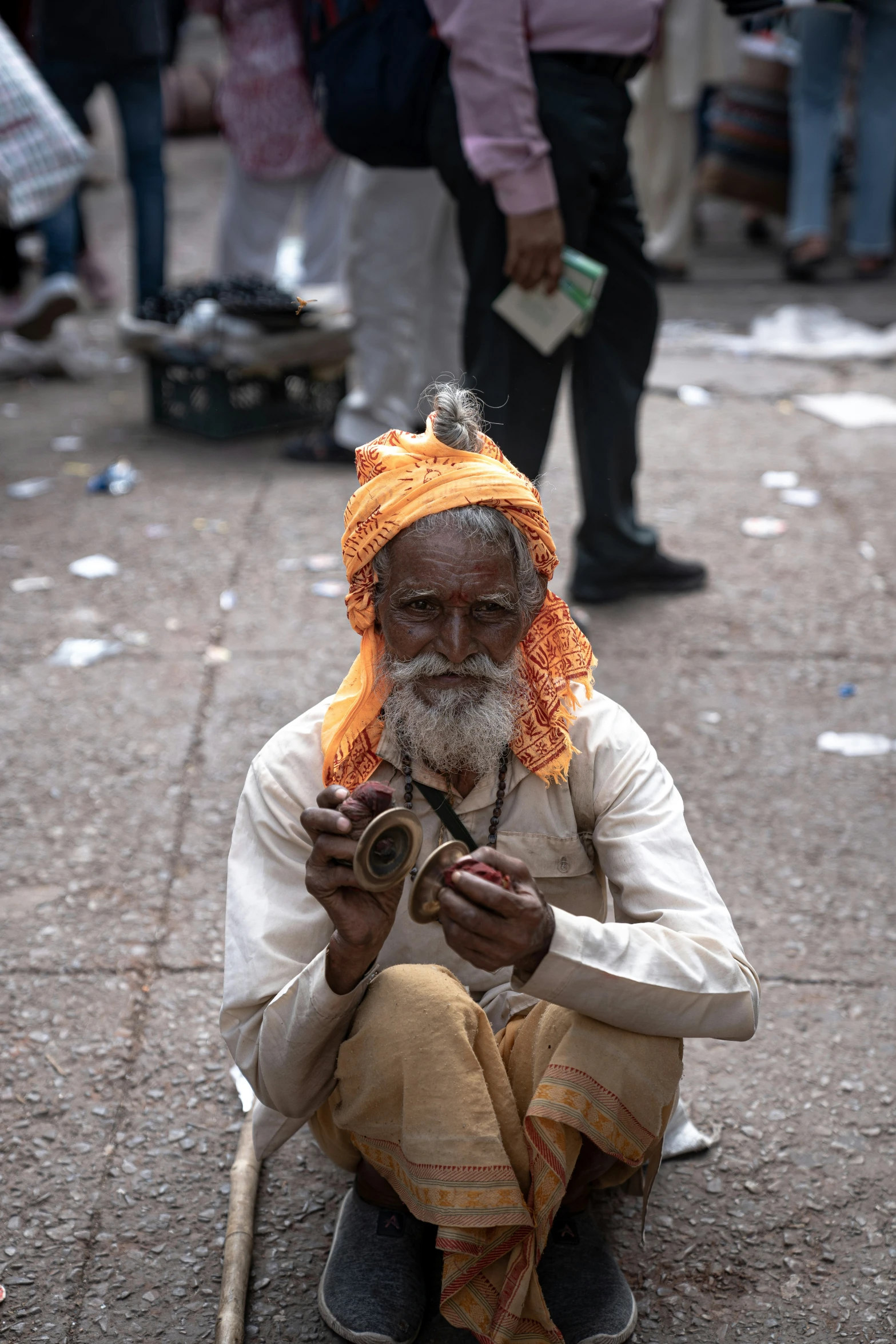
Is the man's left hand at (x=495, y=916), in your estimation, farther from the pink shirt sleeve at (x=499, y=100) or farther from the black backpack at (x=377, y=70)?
the black backpack at (x=377, y=70)

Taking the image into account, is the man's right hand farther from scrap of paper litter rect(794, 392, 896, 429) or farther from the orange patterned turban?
scrap of paper litter rect(794, 392, 896, 429)

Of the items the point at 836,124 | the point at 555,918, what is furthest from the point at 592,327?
the point at 836,124

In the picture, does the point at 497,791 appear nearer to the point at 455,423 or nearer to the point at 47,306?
the point at 455,423

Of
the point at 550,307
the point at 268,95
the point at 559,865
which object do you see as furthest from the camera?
the point at 268,95

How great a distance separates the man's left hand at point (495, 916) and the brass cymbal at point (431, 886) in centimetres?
2

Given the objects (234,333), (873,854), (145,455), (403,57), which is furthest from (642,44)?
(145,455)

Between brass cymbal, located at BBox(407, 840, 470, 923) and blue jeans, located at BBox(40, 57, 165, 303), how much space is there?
5617 mm

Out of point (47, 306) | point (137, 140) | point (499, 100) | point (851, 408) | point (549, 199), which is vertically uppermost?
point (499, 100)

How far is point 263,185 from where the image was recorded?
6.90 m

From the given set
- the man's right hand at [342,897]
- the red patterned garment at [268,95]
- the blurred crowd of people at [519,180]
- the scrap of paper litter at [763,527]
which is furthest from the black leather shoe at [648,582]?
the red patterned garment at [268,95]

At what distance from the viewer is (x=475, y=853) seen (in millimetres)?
1819

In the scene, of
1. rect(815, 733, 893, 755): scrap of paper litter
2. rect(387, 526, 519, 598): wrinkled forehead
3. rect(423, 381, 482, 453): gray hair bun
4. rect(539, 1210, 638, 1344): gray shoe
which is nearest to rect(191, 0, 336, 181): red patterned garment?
rect(815, 733, 893, 755): scrap of paper litter

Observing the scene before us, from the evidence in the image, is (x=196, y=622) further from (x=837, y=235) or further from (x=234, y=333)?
(x=837, y=235)

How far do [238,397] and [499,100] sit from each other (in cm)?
299
